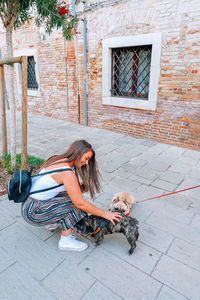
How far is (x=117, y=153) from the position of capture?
489 centimetres

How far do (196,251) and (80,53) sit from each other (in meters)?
6.17

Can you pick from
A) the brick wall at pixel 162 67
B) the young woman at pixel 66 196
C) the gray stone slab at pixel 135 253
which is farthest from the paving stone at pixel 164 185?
the brick wall at pixel 162 67

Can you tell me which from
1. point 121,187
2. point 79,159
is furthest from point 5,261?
point 121,187

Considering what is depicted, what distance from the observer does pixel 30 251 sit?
223 centimetres

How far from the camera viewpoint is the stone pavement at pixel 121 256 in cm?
181

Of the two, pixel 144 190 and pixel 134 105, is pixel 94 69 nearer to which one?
pixel 134 105

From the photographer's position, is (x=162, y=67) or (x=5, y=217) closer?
(x=5, y=217)

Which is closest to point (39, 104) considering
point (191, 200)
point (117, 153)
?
point (117, 153)

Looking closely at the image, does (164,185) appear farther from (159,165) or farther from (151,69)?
(151,69)

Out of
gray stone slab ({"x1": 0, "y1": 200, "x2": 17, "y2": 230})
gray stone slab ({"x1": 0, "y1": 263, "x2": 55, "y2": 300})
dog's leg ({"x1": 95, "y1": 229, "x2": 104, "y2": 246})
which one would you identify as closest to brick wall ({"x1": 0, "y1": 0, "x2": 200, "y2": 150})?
dog's leg ({"x1": 95, "y1": 229, "x2": 104, "y2": 246})

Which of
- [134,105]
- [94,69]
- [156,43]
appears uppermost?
[156,43]

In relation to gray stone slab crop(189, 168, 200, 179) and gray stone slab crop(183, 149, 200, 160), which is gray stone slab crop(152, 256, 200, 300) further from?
gray stone slab crop(183, 149, 200, 160)

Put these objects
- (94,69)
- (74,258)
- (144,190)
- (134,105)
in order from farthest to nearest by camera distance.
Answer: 1. (94,69)
2. (134,105)
3. (144,190)
4. (74,258)

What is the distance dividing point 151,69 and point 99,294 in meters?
4.73
